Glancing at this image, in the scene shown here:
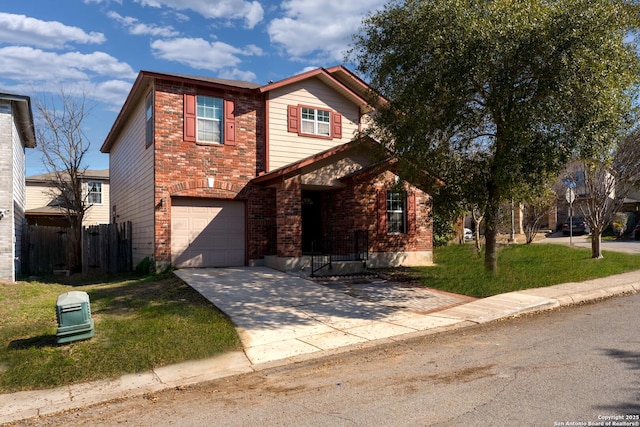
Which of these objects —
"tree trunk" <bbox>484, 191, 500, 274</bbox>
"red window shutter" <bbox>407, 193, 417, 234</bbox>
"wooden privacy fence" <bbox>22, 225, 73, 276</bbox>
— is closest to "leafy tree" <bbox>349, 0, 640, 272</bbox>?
"tree trunk" <bbox>484, 191, 500, 274</bbox>

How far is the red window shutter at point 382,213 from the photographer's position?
16.5 metres

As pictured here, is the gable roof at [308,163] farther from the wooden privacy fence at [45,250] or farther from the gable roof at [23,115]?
the wooden privacy fence at [45,250]

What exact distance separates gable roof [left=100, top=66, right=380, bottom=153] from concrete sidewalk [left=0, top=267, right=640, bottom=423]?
6.03m

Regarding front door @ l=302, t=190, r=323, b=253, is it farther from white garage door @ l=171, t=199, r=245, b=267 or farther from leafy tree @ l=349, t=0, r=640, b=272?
leafy tree @ l=349, t=0, r=640, b=272

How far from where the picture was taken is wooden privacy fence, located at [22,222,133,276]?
18.1 metres

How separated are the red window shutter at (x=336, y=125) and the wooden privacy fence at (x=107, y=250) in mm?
8587

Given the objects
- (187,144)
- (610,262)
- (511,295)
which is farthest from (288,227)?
(610,262)

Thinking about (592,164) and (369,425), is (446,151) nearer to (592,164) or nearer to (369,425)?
(592,164)

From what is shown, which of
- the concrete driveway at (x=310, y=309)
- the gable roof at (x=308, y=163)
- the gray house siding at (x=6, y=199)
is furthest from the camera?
the gable roof at (x=308, y=163)

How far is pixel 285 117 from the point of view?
16.8m

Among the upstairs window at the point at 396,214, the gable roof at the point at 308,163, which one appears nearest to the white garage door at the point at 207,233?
the gable roof at the point at 308,163

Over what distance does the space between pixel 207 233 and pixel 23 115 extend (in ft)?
22.1

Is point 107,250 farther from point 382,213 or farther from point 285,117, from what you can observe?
point 382,213

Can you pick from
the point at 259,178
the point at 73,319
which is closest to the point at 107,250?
the point at 259,178
